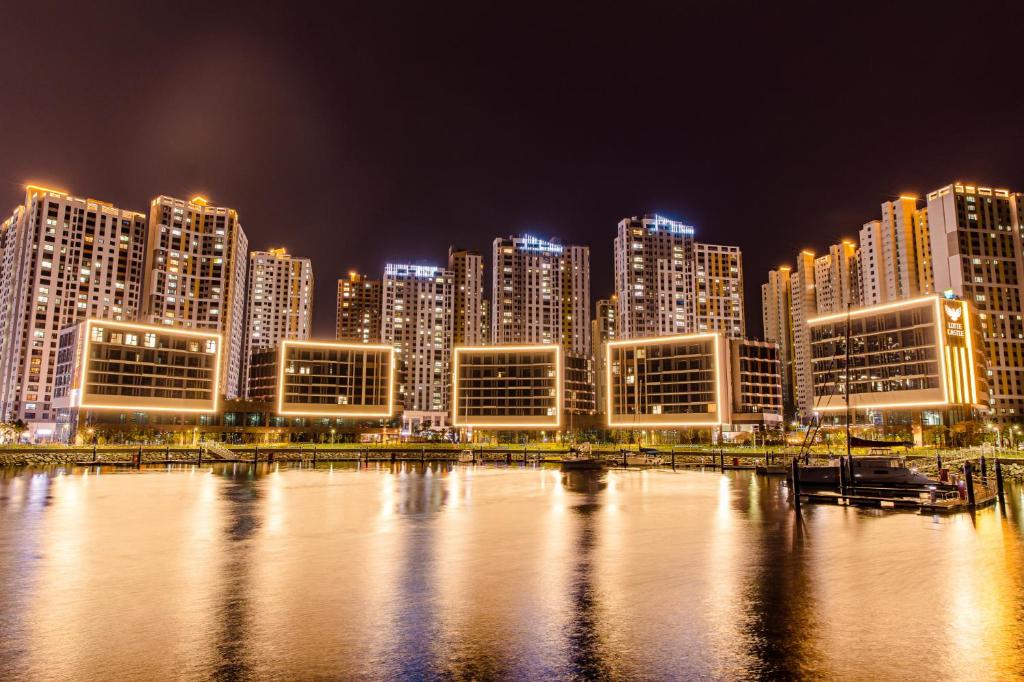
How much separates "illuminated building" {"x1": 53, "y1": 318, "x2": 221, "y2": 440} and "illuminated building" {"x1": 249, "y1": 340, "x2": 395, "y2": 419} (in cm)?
1784

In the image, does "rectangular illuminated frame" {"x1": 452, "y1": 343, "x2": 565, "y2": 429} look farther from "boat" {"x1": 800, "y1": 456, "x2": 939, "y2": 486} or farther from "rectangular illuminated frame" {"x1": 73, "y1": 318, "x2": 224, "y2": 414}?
"boat" {"x1": 800, "y1": 456, "x2": 939, "y2": 486}

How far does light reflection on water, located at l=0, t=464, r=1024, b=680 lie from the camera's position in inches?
563

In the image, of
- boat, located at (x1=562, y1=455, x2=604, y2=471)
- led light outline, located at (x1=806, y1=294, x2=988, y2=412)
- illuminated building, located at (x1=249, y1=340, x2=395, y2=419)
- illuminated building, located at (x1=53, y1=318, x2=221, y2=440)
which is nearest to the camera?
boat, located at (x1=562, y1=455, x2=604, y2=471)

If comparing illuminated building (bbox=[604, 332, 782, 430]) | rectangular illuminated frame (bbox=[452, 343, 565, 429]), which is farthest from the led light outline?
rectangular illuminated frame (bbox=[452, 343, 565, 429])

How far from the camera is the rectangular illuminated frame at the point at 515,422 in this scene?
578ft

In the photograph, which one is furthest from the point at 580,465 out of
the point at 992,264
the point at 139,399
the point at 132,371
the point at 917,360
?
the point at 992,264

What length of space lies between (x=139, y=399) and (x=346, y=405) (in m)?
48.1

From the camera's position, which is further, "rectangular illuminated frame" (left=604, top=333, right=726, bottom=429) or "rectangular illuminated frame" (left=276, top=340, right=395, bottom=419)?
"rectangular illuminated frame" (left=276, top=340, right=395, bottom=419)

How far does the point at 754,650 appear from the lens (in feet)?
49.7

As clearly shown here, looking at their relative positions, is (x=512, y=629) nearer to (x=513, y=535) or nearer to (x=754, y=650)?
(x=754, y=650)

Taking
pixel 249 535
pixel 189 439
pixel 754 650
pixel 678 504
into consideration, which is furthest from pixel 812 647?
pixel 189 439

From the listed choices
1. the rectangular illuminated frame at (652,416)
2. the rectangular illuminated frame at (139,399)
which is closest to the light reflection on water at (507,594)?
the rectangular illuminated frame at (139,399)

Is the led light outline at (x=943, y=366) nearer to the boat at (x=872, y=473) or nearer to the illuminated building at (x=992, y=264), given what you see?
the illuminated building at (x=992, y=264)

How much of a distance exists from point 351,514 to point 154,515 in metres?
11.6
